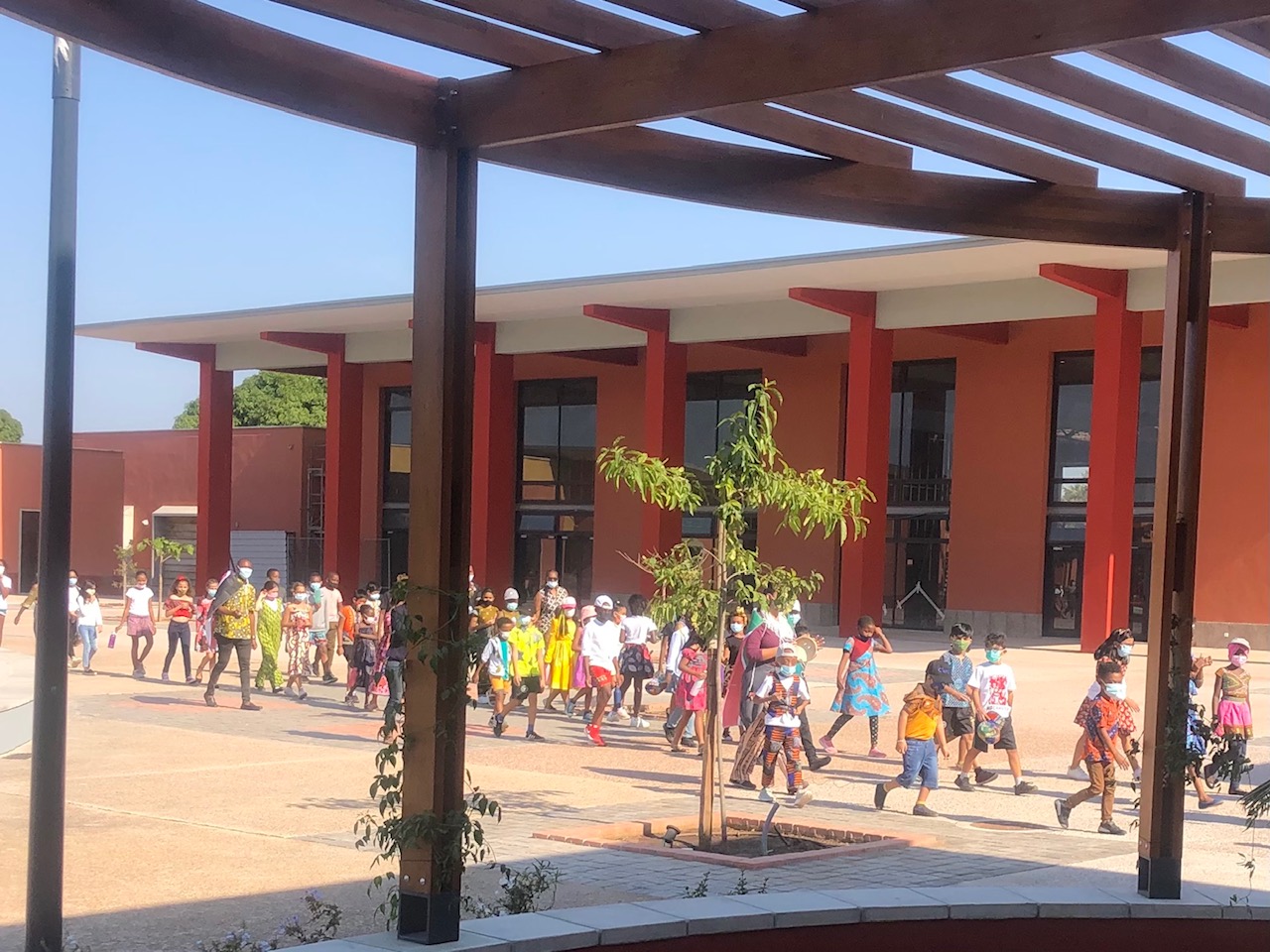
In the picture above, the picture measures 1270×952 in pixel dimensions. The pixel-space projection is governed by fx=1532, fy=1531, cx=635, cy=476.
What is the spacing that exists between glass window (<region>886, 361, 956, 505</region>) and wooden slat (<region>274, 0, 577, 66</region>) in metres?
31.1

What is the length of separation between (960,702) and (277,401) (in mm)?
84148

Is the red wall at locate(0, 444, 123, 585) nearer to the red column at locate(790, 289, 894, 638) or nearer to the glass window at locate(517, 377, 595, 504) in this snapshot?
the glass window at locate(517, 377, 595, 504)

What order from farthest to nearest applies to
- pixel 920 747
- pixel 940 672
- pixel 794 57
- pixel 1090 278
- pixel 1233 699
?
pixel 1090 278 → pixel 1233 699 → pixel 940 672 → pixel 920 747 → pixel 794 57

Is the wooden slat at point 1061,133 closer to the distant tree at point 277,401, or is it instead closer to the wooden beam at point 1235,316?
the wooden beam at point 1235,316

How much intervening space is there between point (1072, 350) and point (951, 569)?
5698 millimetres

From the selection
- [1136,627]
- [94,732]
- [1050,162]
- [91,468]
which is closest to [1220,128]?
[1050,162]

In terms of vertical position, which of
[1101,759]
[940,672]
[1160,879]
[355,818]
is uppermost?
[1160,879]

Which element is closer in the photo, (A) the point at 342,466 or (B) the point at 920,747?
(B) the point at 920,747

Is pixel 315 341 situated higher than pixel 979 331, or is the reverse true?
pixel 979 331

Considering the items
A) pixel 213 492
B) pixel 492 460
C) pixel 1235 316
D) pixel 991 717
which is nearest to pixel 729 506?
pixel 991 717

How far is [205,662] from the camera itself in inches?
907

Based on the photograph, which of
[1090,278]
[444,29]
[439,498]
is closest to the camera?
[444,29]

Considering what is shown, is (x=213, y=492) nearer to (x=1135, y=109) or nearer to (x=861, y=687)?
(x=861, y=687)

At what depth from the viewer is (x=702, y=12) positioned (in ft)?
16.6
